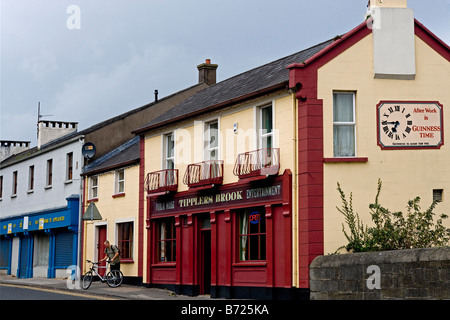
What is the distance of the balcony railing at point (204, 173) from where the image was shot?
24.0 m

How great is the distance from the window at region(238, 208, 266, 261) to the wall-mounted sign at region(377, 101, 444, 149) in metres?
4.17

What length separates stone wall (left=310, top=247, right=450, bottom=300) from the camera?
51.2 feet

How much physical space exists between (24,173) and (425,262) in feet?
95.7

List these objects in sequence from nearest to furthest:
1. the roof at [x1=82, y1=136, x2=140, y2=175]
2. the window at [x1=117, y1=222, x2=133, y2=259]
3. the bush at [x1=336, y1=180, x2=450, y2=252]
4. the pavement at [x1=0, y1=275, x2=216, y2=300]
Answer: the bush at [x1=336, y1=180, x2=450, y2=252] < the pavement at [x1=0, y1=275, x2=216, y2=300] < the window at [x1=117, y1=222, x2=133, y2=259] < the roof at [x1=82, y1=136, x2=140, y2=175]

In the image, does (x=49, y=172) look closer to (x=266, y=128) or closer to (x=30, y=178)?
(x=30, y=178)

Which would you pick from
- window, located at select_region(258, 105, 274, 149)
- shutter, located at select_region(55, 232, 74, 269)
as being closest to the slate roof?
window, located at select_region(258, 105, 274, 149)

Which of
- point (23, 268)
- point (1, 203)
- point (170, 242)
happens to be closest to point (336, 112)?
point (170, 242)

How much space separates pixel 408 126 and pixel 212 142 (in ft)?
21.6

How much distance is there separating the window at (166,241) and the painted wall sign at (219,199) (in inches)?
17.1

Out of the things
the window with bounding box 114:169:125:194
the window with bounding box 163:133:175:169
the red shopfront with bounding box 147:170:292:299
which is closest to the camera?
the red shopfront with bounding box 147:170:292:299

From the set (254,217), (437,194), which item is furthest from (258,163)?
(437,194)

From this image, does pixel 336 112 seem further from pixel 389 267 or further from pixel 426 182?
pixel 389 267

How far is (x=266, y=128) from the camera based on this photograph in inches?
897

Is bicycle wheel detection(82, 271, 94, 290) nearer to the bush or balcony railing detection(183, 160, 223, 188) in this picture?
balcony railing detection(183, 160, 223, 188)
